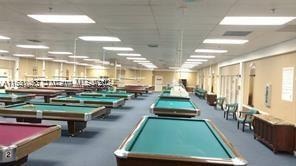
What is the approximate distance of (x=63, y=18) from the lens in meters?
5.99

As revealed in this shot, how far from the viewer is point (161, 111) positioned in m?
6.49

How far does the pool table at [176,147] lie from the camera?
2.36 m

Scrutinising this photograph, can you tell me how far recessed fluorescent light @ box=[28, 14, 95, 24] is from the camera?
5.82 m

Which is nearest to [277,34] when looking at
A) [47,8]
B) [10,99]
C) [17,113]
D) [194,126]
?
[194,126]

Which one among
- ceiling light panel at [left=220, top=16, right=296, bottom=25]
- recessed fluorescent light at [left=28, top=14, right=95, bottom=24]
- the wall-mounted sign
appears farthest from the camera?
the wall-mounted sign

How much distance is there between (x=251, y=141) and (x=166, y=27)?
3503 mm

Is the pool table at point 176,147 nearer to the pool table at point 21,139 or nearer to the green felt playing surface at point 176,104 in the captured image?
the pool table at point 21,139

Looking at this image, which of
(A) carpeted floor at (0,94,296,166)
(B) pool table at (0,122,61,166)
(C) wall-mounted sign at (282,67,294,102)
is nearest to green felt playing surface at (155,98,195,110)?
(A) carpeted floor at (0,94,296,166)

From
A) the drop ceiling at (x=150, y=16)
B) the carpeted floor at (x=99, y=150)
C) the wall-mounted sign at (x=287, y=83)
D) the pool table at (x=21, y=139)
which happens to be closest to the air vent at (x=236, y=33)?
the drop ceiling at (x=150, y=16)

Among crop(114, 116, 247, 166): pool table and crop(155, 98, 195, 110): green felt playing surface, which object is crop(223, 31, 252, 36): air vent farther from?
crop(114, 116, 247, 166): pool table

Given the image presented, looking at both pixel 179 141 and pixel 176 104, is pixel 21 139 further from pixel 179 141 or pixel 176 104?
pixel 176 104

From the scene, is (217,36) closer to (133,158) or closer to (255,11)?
(255,11)

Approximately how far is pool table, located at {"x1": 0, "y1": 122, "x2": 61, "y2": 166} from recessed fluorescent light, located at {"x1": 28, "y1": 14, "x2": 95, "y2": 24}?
2407 mm

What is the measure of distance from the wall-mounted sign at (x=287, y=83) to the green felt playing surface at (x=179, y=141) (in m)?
3.58
